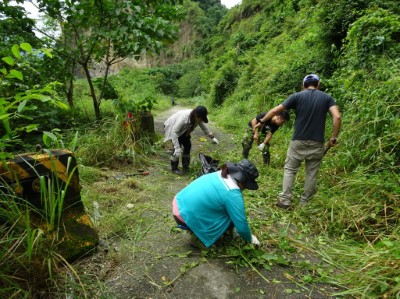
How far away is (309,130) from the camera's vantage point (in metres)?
3.48

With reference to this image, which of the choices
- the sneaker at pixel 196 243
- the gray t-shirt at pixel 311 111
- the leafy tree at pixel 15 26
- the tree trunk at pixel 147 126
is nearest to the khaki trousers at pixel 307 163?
the gray t-shirt at pixel 311 111

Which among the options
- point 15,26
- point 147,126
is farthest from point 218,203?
point 15,26

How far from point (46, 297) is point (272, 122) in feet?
14.7

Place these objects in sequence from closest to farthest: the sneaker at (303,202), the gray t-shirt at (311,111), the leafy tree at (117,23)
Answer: the gray t-shirt at (311,111) → the sneaker at (303,202) → the leafy tree at (117,23)

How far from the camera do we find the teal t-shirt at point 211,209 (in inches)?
94.0

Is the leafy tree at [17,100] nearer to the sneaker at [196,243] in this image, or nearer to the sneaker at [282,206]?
the sneaker at [196,243]

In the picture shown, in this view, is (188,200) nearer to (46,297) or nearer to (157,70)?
(46,297)

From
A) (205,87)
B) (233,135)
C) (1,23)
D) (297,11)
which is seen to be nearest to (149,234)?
(1,23)

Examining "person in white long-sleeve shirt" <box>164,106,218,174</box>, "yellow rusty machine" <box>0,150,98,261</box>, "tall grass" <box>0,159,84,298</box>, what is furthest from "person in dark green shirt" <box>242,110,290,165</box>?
"tall grass" <box>0,159,84,298</box>

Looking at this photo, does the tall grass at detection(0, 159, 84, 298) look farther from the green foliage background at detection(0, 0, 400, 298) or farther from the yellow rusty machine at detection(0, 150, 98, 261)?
the green foliage background at detection(0, 0, 400, 298)

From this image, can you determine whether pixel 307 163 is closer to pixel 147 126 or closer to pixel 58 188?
pixel 58 188

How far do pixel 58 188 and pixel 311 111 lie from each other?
3014 mm

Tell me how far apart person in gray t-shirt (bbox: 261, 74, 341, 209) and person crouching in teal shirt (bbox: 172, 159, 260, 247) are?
1401mm

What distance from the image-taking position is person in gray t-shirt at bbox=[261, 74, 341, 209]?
3414mm
